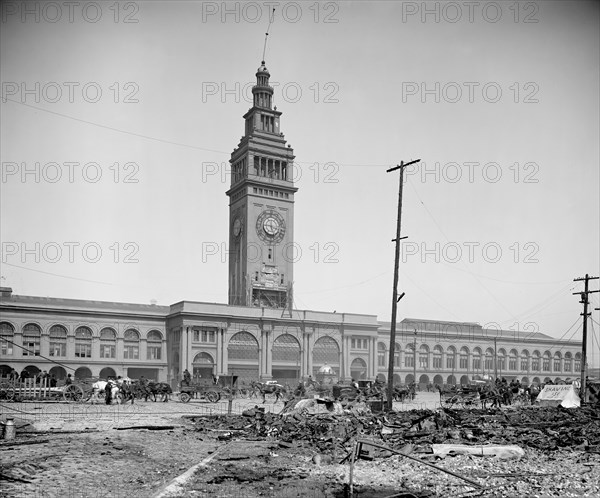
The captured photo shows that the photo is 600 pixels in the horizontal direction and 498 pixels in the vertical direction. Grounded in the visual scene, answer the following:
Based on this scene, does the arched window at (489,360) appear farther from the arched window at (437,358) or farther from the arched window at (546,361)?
the arched window at (546,361)

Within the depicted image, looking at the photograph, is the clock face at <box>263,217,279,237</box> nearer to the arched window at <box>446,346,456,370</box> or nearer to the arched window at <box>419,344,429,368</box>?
the arched window at <box>419,344,429,368</box>

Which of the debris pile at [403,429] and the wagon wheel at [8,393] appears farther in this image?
the wagon wheel at [8,393]

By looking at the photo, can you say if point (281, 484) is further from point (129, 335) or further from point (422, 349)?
point (422, 349)

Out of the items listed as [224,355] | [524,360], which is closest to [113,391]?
[224,355]

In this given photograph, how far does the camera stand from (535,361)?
96062mm

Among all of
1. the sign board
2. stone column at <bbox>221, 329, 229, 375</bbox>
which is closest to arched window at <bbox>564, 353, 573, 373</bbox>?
stone column at <bbox>221, 329, 229, 375</bbox>

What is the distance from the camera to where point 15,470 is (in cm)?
1181

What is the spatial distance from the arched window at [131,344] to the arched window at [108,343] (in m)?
1.05

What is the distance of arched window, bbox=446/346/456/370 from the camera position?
86.8 meters

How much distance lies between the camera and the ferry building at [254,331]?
6562cm

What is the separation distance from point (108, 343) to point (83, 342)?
8.61ft

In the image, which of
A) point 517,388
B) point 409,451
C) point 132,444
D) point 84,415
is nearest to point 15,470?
point 132,444

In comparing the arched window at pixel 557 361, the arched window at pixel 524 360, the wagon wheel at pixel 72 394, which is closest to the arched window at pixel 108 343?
the wagon wheel at pixel 72 394

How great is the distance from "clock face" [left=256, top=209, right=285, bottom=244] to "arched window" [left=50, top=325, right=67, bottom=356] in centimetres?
2543
